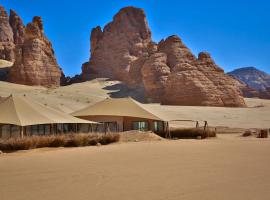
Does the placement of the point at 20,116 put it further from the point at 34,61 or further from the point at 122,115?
the point at 34,61

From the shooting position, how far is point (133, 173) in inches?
202

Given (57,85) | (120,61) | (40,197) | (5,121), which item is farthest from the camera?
(120,61)

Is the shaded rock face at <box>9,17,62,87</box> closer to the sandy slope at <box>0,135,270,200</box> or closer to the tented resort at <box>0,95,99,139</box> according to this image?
the tented resort at <box>0,95,99,139</box>

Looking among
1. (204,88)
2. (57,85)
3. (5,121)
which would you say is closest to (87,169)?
(5,121)

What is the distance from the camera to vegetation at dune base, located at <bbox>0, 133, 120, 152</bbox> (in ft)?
34.2

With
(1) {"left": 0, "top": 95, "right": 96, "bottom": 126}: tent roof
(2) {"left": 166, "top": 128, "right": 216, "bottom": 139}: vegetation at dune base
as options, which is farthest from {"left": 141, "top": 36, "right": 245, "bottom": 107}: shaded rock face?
(1) {"left": 0, "top": 95, "right": 96, "bottom": 126}: tent roof

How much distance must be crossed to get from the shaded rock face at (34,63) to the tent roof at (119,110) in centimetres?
3557

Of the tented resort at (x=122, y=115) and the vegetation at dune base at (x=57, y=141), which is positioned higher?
the tented resort at (x=122, y=115)

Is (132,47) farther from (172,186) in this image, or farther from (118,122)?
(172,186)

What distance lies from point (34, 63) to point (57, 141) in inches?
1765

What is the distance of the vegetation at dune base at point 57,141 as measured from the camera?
10438 millimetres

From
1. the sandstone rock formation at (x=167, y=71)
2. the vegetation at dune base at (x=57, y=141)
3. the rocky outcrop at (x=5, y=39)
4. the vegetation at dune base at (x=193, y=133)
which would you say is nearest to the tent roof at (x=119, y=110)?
the vegetation at dune base at (x=193, y=133)

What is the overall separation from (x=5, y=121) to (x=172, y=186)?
1075 cm

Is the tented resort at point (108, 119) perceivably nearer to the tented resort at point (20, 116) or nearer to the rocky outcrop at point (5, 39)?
the tented resort at point (20, 116)
